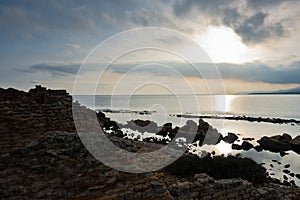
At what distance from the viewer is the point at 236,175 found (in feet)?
39.0

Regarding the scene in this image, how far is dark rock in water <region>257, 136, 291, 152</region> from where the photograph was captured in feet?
93.9

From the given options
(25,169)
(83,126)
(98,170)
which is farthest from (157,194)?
(83,126)

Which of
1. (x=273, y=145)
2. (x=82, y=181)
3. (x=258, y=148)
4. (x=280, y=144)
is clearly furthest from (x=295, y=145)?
(x=82, y=181)

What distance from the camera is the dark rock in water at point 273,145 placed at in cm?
2862

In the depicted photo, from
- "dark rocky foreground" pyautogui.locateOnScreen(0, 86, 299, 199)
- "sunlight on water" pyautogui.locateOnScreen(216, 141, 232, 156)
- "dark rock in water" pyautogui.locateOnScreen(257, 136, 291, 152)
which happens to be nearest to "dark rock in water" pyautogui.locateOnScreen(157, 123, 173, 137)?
"sunlight on water" pyautogui.locateOnScreen(216, 141, 232, 156)

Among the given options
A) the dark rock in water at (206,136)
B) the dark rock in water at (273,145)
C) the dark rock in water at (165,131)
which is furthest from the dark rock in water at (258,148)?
the dark rock in water at (165,131)

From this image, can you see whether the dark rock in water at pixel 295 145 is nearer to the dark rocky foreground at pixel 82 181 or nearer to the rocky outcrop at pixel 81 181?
the dark rocky foreground at pixel 82 181

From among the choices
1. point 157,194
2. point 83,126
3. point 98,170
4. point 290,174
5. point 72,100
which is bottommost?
point 290,174

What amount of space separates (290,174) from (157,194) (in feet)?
47.3

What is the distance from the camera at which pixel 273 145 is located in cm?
2945

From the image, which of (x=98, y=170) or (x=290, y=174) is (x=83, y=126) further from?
(x=290, y=174)

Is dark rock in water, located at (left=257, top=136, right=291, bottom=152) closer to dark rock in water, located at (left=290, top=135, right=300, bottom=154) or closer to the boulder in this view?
dark rock in water, located at (left=290, top=135, right=300, bottom=154)

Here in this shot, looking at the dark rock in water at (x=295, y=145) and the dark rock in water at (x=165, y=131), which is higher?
the dark rock in water at (x=165, y=131)

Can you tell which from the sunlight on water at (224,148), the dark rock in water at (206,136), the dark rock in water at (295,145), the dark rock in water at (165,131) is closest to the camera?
the sunlight on water at (224,148)
